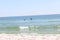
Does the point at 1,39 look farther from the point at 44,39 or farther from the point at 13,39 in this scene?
the point at 44,39

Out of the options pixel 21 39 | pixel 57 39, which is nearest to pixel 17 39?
pixel 21 39

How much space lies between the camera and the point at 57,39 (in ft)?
20.5

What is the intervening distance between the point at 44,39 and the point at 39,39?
0.67ft

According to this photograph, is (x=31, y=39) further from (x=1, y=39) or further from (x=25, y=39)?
(x=1, y=39)

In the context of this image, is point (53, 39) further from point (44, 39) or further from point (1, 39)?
point (1, 39)

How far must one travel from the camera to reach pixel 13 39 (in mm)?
6395

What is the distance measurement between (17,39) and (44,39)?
1.06m

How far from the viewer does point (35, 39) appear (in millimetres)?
6395

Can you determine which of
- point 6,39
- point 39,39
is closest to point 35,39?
point 39,39

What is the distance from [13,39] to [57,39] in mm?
1714

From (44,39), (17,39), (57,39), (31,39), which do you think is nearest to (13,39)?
(17,39)

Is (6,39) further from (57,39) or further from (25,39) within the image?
(57,39)

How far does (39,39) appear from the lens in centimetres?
641

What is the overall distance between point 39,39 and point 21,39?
2.33 ft
